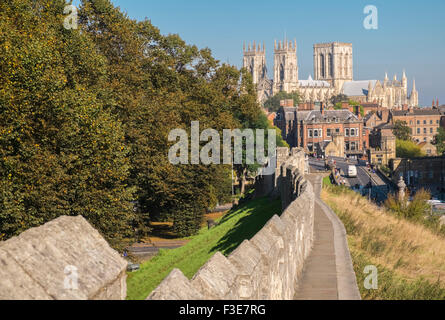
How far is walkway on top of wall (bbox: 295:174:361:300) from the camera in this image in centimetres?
1029

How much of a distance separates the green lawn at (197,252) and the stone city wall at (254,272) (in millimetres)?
10837

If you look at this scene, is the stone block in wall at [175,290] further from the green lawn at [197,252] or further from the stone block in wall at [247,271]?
the green lawn at [197,252]

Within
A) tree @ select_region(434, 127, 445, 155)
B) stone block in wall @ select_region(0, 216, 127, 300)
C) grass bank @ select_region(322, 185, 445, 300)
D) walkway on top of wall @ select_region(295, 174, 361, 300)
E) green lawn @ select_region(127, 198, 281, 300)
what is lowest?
green lawn @ select_region(127, 198, 281, 300)

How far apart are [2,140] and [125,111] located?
10634mm

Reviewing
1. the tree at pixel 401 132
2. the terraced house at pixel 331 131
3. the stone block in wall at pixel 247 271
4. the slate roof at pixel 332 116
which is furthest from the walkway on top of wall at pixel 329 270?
the tree at pixel 401 132

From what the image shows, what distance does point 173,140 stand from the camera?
32.2 m

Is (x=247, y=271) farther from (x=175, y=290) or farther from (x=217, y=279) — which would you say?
(x=175, y=290)

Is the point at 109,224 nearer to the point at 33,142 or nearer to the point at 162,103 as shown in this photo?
the point at 33,142

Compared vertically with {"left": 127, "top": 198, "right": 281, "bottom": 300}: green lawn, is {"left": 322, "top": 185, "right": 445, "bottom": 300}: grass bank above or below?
above

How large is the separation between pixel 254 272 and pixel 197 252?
20.5m

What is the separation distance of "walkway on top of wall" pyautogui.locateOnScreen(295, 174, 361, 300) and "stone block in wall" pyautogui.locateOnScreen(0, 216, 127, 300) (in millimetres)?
5710

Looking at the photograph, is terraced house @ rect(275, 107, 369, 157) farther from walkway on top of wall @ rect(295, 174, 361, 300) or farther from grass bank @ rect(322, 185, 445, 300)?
walkway on top of wall @ rect(295, 174, 361, 300)

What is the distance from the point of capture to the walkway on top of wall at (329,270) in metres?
10.3

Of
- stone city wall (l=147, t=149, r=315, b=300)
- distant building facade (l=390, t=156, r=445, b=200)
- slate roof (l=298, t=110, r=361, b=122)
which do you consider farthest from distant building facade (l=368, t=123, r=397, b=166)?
stone city wall (l=147, t=149, r=315, b=300)
